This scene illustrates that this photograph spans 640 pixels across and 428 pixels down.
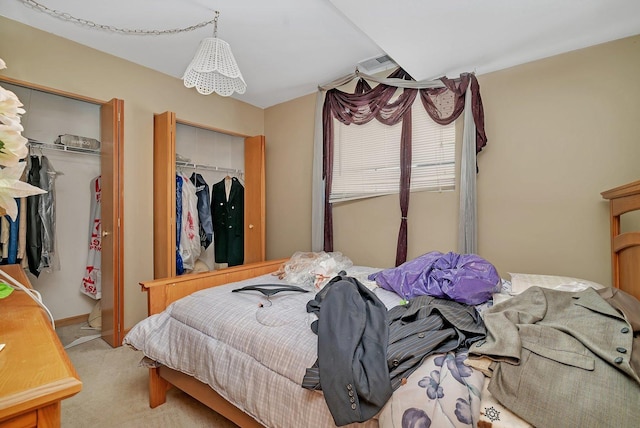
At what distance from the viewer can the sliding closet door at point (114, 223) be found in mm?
2527

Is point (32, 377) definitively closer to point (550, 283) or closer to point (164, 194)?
point (550, 283)

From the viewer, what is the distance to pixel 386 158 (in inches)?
110

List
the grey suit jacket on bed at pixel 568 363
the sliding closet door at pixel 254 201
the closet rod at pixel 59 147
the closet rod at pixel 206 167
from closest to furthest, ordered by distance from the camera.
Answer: the grey suit jacket on bed at pixel 568 363 < the closet rod at pixel 59 147 < the closet rod at pixel 206 167 < the sliding closet door at pixel 254 201

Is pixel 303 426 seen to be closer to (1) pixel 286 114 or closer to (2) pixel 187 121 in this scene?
(2) pixel 187 121

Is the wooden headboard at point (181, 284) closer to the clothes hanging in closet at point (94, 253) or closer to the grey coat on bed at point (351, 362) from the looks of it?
the grey coat on bed at point (351, 362)

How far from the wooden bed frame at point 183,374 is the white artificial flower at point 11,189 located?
48.8 inches

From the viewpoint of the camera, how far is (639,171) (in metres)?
1.88

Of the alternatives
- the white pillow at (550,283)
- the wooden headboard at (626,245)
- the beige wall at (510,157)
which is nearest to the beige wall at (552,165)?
the beige wall at (510,157)

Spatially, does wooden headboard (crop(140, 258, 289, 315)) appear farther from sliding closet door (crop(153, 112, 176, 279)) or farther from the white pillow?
the white pillow

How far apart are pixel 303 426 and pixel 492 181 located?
6.94 ft

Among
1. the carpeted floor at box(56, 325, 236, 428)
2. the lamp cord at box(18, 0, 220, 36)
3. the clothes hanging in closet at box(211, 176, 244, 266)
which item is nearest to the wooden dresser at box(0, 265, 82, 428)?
the carpeted floor at box(56, 325, 236, 428)

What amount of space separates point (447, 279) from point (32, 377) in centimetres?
167

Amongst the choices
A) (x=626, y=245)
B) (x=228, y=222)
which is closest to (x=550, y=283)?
(x=626, y=245)

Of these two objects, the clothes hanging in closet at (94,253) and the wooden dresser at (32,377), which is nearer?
the wooden dresser at (32,377)
